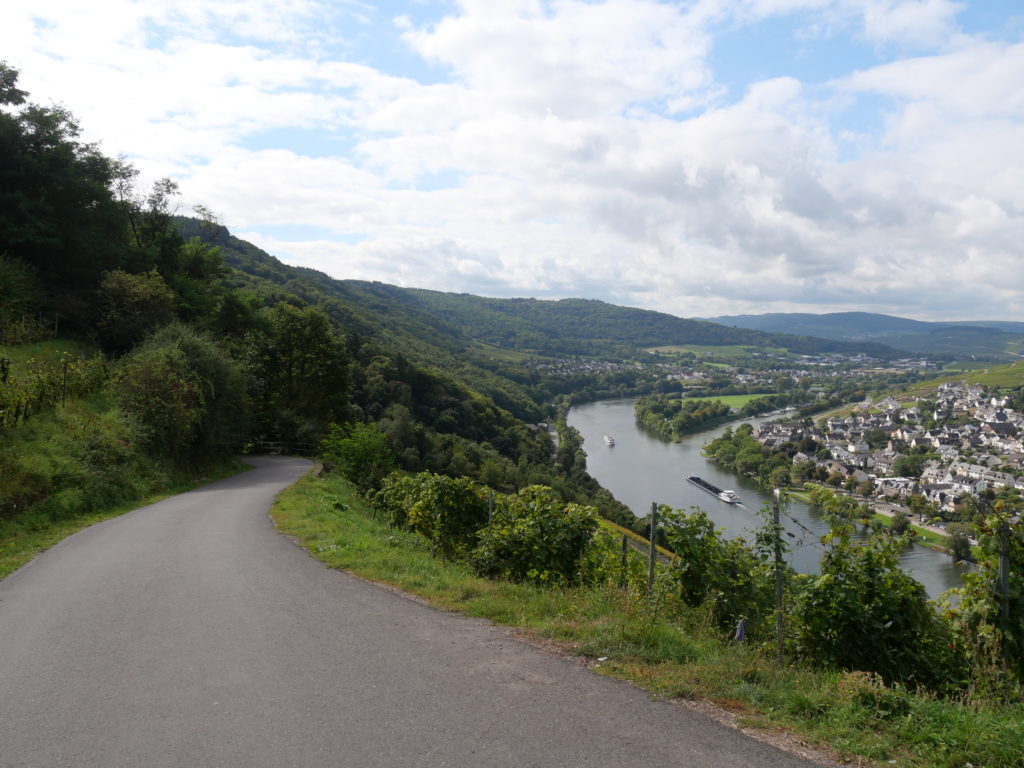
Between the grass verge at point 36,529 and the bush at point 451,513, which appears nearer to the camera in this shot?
Result: the grass verge at point 36,529

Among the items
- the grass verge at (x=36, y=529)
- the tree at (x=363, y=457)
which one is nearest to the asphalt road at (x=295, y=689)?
the grass verge at (x=36, y=529)

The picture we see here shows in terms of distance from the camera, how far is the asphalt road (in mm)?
3518

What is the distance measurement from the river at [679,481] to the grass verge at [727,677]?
604 inches

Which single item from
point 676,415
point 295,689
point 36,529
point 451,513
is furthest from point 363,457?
point 676,415

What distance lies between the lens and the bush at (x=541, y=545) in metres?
7.32

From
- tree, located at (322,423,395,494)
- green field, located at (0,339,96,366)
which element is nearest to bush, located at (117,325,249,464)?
green field, located at (0,339,96,366)

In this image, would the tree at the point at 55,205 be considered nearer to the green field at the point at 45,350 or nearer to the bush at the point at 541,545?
the green field at the point at 45,350

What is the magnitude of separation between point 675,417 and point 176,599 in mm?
88757

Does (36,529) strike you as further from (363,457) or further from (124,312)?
(124,312)

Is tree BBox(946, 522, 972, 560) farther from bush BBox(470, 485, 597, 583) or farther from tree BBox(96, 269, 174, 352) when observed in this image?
tree BBox(96, 269, 174, 352)

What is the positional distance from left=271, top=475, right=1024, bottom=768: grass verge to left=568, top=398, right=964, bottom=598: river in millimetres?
15340

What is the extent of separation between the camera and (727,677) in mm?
4363

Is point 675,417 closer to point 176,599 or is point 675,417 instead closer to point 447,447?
point 447,447

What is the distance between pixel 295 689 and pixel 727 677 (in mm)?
3317
